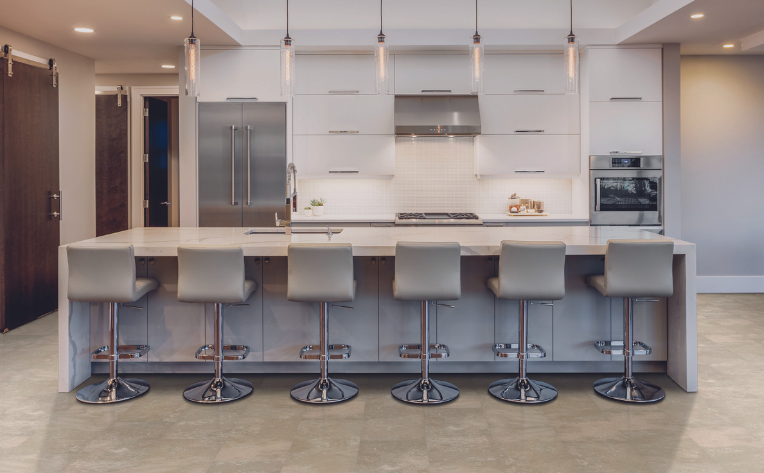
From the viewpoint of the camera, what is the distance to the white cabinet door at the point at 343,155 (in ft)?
20.4

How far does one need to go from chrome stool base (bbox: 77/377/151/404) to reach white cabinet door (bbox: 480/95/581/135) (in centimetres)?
413

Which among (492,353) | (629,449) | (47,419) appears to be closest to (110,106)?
(47,419)

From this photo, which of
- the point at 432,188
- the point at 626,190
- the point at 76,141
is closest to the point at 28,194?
the point at 76,141

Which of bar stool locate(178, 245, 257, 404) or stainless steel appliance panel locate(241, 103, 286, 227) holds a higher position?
stainless steel appliance panel locate(241, 103, 286, 227)

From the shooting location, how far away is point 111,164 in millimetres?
8211

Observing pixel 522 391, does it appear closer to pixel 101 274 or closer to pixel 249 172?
pixel 101 274

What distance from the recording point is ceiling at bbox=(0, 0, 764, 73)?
4934 mm

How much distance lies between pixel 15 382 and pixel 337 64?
399 cm

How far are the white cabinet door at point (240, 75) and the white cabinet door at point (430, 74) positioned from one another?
1.23 metres

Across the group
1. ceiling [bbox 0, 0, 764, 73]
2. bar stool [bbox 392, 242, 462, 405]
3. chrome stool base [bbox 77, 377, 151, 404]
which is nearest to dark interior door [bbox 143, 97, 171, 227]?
ceiling [bbox 0, 0, 764, 73]

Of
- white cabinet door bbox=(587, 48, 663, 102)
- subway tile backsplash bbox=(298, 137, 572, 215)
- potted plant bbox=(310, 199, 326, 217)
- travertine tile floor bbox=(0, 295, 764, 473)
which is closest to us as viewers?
travertine tile floor bbox=(0, 295, 764, 473)

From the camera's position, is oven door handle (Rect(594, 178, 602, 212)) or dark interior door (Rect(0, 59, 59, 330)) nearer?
dark interior door (Rect(0, 59, 59, 330))

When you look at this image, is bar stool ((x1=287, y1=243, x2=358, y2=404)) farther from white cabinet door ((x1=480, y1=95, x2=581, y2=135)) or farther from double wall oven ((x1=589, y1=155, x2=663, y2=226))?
double wall oven ((x1=589, y1=155, x2=663, y2=226))

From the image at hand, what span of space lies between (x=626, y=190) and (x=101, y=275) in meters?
4.83
